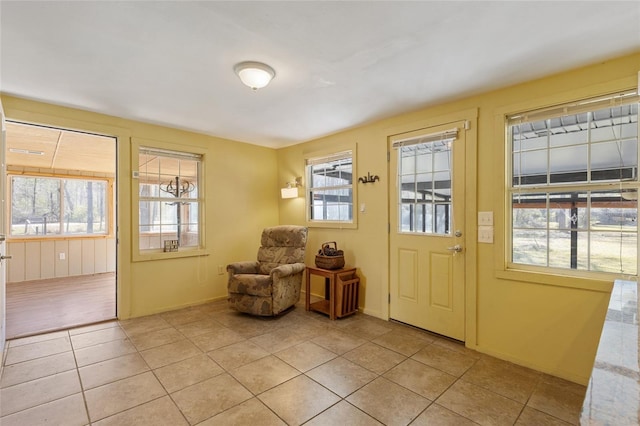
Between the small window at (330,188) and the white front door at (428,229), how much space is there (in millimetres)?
743

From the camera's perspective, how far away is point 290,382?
2.22 m

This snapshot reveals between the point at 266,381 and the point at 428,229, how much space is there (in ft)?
7.03

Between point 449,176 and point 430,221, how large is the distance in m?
0.51

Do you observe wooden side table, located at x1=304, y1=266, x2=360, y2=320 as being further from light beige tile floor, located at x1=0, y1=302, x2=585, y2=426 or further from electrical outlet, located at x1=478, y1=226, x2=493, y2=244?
electrical outlet, located at x1=478, y1=226, x2=493, y2=244

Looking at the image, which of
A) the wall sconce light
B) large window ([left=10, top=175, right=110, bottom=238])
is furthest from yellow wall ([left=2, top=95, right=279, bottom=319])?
large window ([left=10, top=175, right=110, bottom=238])

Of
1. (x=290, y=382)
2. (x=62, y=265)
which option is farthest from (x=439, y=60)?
(x=62, y=265)

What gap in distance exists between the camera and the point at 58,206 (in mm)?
6109

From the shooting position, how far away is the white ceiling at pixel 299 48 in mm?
1646

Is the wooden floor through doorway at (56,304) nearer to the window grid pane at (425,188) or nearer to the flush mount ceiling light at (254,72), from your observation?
the flush mount ceiling light at (254,72)

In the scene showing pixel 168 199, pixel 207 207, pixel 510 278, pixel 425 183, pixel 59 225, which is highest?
pixel 425 183

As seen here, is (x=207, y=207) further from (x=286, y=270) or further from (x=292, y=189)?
(x=286, y=270)

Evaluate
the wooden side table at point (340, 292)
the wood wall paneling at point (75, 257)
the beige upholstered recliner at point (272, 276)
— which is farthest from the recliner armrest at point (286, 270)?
the wood wall paneling at point (75, 257)

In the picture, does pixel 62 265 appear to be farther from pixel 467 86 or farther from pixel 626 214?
pixel 626 214

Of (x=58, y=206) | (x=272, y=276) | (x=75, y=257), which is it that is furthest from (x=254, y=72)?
(x=58, y=206)
